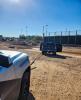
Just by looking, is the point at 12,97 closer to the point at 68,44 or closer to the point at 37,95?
the point at 37,95

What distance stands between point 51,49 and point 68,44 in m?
28.7

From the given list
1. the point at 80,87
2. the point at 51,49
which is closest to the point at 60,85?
the point at 80,87

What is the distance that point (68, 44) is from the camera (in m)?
57.7

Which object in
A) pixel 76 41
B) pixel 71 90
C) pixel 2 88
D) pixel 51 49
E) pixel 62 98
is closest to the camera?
pixel 2 88

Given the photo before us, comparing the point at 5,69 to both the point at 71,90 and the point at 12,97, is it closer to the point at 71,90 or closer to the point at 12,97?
the point at 12,97

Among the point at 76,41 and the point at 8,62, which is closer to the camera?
the point at 8,62

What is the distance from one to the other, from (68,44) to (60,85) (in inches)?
1935

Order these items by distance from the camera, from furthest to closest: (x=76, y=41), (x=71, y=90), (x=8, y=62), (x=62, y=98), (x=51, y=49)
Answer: (x=76, y=41)
(x=51, y=49)
(x=71, y=90)
(x=62, y=98)
(x=8, y=62)

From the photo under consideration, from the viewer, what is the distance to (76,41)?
54.9m

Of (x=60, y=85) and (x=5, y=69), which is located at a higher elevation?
(x=5, y=69)

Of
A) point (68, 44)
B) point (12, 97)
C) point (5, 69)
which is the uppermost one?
point (5, 69)

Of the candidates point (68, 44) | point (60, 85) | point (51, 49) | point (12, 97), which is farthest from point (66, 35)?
point (12, 97)

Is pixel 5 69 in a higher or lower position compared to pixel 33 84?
higher

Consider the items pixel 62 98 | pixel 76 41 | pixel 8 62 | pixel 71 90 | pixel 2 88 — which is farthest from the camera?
pixel 76 41
